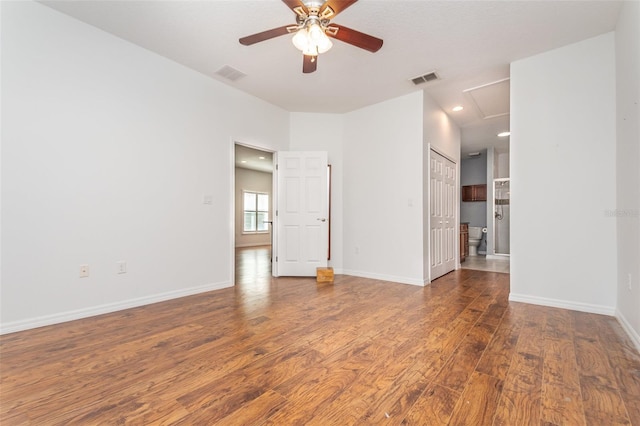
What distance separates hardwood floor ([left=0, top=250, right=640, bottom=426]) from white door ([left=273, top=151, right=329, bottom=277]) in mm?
1683

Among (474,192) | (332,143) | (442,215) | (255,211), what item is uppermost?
(332,143)

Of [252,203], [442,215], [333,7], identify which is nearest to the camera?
[333,7]

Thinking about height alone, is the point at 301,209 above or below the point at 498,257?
above

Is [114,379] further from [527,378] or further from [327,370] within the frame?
[527,378]

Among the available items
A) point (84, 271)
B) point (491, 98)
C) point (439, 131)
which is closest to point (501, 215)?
point (439, 131)

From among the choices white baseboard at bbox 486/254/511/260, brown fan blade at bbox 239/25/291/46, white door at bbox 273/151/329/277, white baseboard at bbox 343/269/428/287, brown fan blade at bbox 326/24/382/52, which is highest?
brown fan blade at bbox 239/25/291/46

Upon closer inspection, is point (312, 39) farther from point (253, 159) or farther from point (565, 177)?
point (253, 159)

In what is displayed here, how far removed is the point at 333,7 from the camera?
6.66ft

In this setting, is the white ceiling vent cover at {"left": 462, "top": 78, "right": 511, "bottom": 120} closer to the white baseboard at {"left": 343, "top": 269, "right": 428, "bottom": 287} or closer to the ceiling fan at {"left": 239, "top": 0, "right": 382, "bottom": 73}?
the ceiling fan at {"left": 239, "top": 0, "right": 382, "bottom": 73}

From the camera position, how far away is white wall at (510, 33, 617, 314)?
9.01 ft

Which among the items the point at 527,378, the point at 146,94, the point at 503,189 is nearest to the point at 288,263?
the point at 146,94

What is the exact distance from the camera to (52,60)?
8.20 ft

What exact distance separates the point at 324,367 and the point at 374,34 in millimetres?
2907

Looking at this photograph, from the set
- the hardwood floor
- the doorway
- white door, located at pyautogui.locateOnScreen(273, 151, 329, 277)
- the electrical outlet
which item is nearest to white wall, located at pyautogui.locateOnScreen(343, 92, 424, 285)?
white door, located at pyautogui.locateOnScreen(273, 151, 329, 277)
